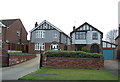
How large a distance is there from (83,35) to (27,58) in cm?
1386

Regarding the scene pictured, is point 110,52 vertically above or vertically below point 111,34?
below

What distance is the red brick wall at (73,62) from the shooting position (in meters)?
18.6

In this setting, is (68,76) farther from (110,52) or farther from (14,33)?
(14,33)

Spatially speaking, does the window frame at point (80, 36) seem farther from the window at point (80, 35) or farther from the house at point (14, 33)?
the house at point (14, 33)

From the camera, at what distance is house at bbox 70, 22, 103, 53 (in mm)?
36312

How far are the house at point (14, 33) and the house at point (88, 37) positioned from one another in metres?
11.3

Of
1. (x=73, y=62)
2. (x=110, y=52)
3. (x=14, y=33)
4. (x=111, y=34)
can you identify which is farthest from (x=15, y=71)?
(x=111, y=34)

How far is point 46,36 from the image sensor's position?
36969mm

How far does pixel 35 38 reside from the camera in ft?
122

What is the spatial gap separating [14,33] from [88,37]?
15411 mm

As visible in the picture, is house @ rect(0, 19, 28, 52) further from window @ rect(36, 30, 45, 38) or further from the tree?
the tree

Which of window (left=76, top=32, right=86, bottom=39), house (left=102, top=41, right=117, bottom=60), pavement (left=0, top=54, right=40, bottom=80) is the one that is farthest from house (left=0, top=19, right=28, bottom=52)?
house (left=102, top=41, right=117, bottom=60)

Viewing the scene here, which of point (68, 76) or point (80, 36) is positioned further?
point (80, 36)

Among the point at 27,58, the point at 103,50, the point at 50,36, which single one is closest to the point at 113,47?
the point at 103,50
